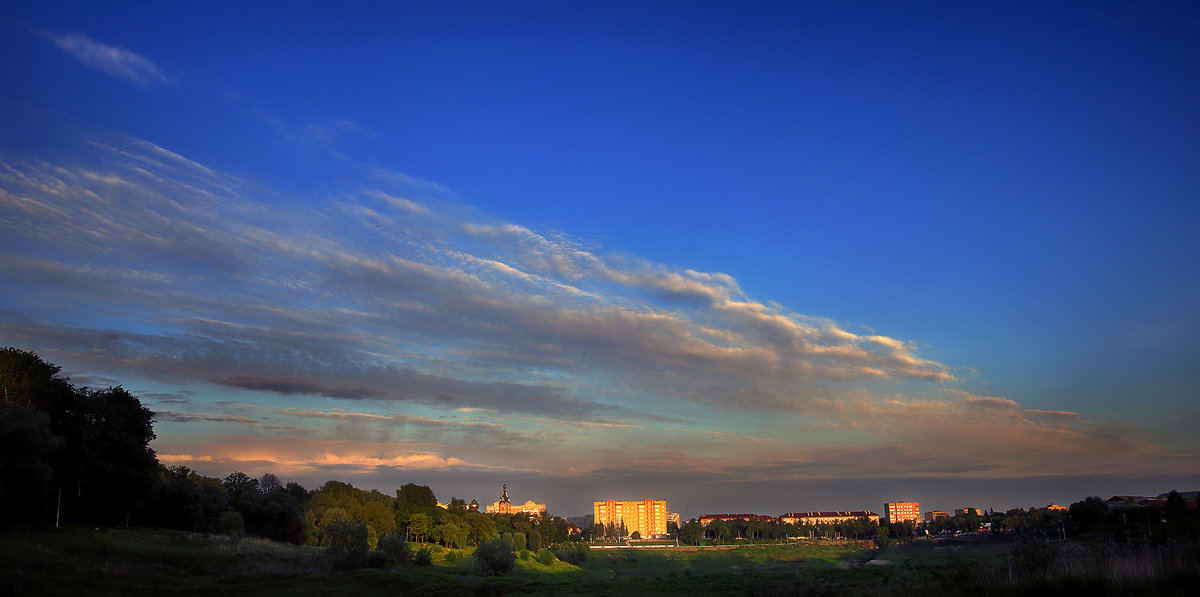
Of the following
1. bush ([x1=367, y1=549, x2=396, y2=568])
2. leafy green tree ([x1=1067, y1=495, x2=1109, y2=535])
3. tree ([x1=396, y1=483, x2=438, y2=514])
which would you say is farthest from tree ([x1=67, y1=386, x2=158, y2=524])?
leafy green tree ([x1=1067, y1=495, x2=1109, y2=535])

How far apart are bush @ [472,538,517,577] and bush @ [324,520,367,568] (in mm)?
11608

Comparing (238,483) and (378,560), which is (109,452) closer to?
(378,560)

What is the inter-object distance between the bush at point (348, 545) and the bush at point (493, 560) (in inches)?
457

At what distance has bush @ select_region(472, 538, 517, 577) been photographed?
6444 cm

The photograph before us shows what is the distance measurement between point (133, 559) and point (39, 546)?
499 centimetres

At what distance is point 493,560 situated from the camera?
64.5 metres

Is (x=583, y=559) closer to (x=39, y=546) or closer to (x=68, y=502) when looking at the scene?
(x=68, y=502)

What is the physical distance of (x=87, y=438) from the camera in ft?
199

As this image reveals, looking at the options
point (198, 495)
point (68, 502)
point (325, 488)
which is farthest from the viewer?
point (325, 488)

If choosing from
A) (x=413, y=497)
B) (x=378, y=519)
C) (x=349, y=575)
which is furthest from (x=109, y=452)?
(x=413, y=497)

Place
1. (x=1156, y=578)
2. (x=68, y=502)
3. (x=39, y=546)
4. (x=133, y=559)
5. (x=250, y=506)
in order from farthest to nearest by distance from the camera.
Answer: (x=250, y=506), (x=68, y=502), (x=133, y=559), (x=39, y=546), (x=1156, y=578)

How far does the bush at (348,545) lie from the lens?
185 feet

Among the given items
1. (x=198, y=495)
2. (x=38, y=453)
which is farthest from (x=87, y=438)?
(x=198, y=495)

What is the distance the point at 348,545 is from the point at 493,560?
45.5 feet
